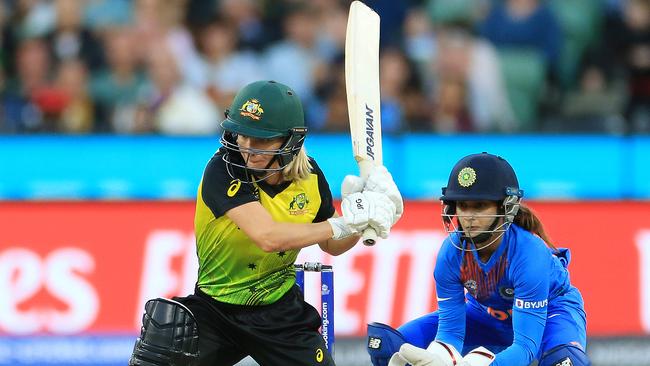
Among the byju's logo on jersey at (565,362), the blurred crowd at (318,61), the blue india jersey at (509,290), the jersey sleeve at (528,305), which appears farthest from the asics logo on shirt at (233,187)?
the blurred crowd at (318,61)

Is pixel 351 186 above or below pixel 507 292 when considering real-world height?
above

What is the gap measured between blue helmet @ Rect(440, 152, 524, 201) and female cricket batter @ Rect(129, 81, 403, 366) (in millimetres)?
276

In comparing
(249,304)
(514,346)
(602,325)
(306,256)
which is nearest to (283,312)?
(249,304)

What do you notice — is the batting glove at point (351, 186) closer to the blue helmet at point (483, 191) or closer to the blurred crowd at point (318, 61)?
the blue helmet at point (483, 191)

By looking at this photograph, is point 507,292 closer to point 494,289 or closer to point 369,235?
point 494,289

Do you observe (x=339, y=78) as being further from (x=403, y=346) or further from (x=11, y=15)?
(x=403, y=346)

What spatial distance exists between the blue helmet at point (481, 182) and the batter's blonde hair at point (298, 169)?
2.14 feet

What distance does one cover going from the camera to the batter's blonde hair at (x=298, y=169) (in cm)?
598

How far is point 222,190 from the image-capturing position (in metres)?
5.87

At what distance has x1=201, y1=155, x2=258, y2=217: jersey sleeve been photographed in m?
5.84

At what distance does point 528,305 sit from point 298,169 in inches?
47.6

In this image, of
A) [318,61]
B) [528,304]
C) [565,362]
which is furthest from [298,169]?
[318,61]

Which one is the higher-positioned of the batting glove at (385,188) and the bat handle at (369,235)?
the batting glove at (385,188)

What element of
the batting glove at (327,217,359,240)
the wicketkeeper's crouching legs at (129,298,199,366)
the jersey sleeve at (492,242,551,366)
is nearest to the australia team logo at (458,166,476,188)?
the jersey sleeve at (492,242,551,366)
